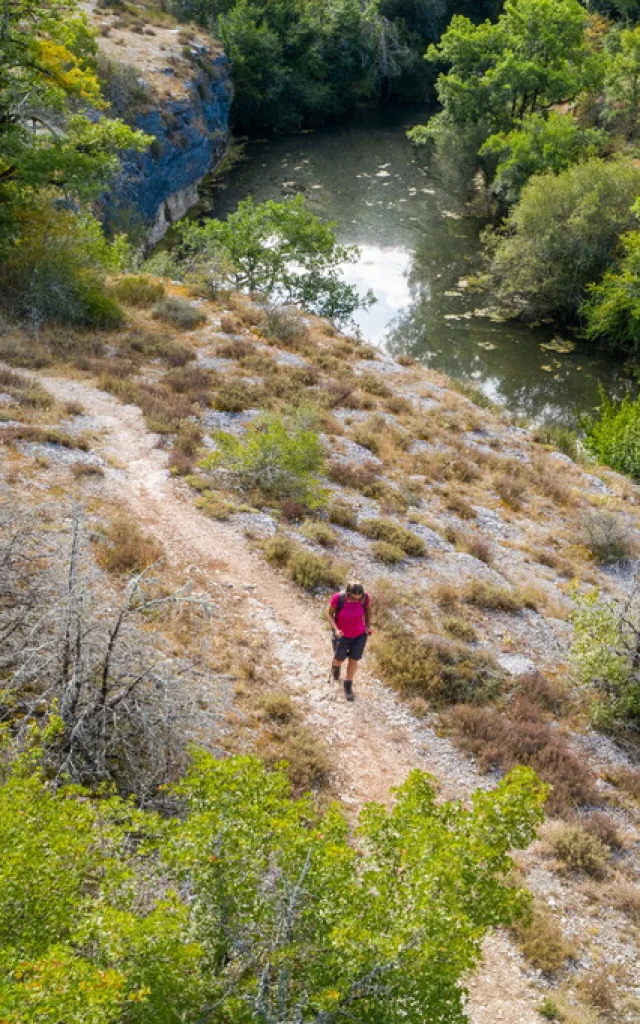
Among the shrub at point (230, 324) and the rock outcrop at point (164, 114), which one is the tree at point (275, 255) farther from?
the rock outcrop at point (164, 114)

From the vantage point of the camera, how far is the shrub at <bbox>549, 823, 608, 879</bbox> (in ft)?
26.8

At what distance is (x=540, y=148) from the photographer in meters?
32.1

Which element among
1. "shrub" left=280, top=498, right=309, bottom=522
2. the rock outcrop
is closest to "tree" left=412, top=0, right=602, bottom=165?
the rock outcrop

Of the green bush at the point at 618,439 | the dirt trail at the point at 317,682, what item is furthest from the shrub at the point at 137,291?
the green bush at the point at 618,439

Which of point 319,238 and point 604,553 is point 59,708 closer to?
point 604,553

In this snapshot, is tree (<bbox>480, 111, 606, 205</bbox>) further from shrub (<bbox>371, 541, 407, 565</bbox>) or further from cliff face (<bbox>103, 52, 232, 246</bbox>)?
shrub (<bbox>371, 541, 407, 565</bbox>)

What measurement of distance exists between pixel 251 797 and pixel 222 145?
48.1 m

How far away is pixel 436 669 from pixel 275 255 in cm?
1894

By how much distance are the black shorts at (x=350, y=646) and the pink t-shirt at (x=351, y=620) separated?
0.24 ft

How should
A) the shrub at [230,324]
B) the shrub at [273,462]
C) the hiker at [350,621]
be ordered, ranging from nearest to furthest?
the hiker at [350,621], the shrub at [273,462], the shrub at [230,324]

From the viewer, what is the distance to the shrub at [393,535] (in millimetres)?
13625

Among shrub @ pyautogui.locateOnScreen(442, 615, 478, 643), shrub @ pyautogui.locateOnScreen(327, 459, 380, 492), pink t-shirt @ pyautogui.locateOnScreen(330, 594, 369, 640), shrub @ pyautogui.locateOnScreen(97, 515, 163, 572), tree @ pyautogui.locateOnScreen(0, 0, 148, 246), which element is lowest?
shrub @ pyautogui.locateOnScreen(327, 459, 380, 492)

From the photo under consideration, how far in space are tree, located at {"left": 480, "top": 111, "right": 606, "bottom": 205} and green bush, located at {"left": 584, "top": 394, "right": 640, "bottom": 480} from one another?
13950mm

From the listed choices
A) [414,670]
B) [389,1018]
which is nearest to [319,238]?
[414,670]
